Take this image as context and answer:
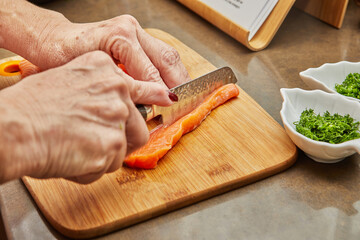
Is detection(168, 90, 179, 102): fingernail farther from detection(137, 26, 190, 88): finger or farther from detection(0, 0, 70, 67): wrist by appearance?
detection(0, 0, 70, 67): wrist

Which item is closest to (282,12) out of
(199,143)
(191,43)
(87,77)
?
(191,43)

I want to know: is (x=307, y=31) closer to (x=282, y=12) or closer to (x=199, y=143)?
(x=282, y=12)

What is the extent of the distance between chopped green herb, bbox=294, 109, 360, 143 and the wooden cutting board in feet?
0.27

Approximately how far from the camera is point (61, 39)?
1286 millimetres

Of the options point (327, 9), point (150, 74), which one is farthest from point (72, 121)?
point (327, 9)

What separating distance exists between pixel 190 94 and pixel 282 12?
0.59 metres

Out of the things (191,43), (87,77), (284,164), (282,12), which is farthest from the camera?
(191,43)

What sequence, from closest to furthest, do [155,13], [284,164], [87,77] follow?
[87,77] → [284,164] → [155,13]

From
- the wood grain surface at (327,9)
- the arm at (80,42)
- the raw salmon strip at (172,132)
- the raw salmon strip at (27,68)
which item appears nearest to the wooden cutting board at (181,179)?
the raw salmon strip at (172,132)

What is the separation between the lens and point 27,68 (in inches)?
53.8

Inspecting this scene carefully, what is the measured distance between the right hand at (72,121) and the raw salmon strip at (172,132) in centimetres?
16

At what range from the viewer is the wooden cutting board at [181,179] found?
97 centimetres

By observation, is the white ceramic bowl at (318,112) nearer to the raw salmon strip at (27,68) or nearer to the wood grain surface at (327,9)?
the wood grain surface at (327,9)

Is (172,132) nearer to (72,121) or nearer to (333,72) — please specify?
(72,121)
